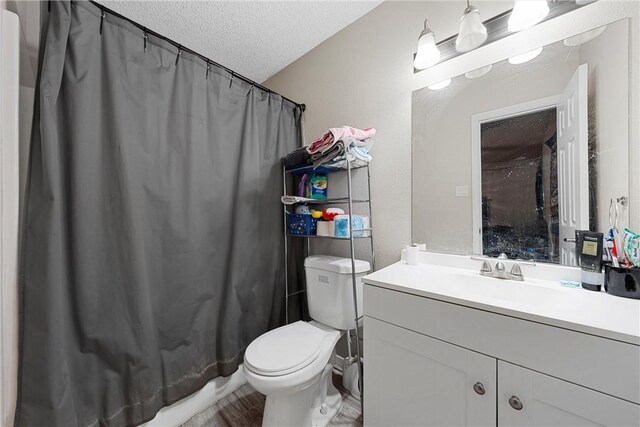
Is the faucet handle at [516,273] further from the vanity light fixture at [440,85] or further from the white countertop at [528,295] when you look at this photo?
the vanity light fixture at [440,85]

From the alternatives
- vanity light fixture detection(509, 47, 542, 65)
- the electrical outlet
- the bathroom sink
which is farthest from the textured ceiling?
the bathroom sink

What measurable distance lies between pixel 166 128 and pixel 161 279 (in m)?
0.77

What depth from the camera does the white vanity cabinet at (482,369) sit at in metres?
0.61

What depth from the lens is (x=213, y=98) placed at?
1443 mm

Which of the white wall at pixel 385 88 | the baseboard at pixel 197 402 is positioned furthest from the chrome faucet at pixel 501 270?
the baseboard at pixel 197 402

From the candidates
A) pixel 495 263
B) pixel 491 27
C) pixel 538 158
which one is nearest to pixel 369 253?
pixel 495 263

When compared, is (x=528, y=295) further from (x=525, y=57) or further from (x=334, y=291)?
(x=525, y=57)

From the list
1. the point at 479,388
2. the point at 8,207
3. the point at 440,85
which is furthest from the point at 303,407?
the point at 440,85

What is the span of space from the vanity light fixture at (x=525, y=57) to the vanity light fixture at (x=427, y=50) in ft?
1.05

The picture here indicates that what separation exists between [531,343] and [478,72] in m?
1.18

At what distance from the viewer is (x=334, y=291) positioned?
142 cm

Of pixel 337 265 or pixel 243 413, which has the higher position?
pixel 337 265

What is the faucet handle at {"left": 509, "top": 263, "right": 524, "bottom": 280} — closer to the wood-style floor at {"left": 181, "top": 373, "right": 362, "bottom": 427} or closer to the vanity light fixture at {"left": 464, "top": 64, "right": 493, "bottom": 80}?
the vanity light fixture at {"left": 464, "top": 64, "right": 493, "bottom": 80}

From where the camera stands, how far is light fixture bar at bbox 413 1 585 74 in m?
0.97
